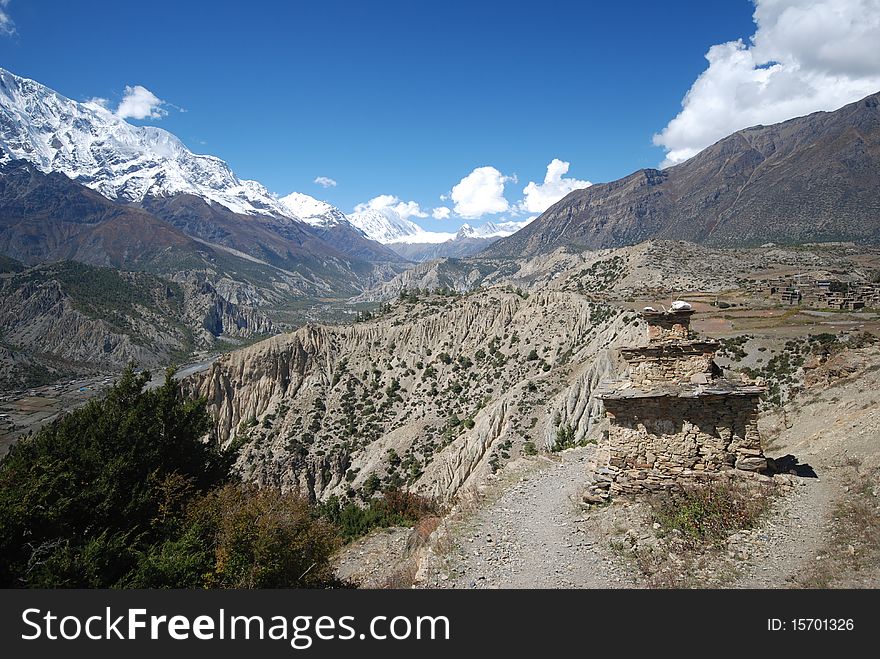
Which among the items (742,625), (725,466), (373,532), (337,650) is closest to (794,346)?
(725,466)

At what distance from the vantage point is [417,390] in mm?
57188

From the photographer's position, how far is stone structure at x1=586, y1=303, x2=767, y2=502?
1034cm

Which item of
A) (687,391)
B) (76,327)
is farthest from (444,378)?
(76,327)

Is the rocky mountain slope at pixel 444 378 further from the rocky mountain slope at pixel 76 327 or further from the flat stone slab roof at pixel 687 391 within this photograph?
the rocky mountain slope at pixel 76 327

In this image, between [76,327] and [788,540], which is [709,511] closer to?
[788,540]

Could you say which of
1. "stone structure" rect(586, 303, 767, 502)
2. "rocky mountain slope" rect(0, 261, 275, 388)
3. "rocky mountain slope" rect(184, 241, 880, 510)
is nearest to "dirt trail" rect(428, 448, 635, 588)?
"stone structure" rect(586, 303, 767, 502)

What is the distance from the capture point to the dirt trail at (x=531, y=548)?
353 inches

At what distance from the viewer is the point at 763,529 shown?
9062 millimetres

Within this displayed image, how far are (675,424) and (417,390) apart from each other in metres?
47.4

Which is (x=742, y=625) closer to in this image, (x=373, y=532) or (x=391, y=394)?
(x=373, y=532)

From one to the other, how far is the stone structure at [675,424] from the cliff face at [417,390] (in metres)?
19.8

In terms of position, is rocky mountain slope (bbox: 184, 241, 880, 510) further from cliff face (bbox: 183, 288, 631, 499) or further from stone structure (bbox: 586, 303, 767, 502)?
stone structure (bbox: 586, 303, 767, 502)

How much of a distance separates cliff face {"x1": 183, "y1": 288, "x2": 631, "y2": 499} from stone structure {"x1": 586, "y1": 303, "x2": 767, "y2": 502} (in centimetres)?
1978

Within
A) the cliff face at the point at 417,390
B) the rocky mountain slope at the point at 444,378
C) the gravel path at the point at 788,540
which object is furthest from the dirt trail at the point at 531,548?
the cliff face at the point at 417,390
